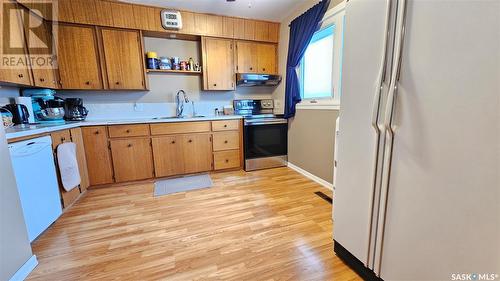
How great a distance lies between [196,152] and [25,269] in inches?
75.4

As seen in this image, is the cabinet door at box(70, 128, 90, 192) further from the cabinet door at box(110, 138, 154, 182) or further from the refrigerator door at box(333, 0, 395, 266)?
the refrigerator door at box(333, 0, 395, 266)

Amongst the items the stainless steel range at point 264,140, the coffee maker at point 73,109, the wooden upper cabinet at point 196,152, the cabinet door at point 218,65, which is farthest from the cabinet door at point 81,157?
the stainless steel range at point 264,140

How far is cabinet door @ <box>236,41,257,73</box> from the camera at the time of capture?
3.26m

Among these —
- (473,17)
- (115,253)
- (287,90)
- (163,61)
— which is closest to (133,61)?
(163,61)

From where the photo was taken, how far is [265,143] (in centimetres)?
326

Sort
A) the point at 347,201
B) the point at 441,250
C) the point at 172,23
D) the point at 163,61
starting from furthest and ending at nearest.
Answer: the point at 163,61 < the point at 172,23 < the point at 347,201 < the point at 441,250

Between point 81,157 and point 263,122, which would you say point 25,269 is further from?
point 263,122

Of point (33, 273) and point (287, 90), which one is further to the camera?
point (287, 90)

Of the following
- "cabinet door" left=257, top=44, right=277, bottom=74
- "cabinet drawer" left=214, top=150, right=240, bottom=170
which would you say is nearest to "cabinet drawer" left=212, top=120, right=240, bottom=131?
"cabinet drawer" left=214, top=150, right=240, bottom=170

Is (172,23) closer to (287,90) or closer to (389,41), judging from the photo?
(287,90)

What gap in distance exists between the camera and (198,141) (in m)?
2.95

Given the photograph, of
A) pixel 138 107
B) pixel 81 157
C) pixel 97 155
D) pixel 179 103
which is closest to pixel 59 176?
pixel 81 157

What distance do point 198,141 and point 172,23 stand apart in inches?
65.8

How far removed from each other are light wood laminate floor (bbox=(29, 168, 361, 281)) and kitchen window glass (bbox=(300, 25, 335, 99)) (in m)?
1.29
